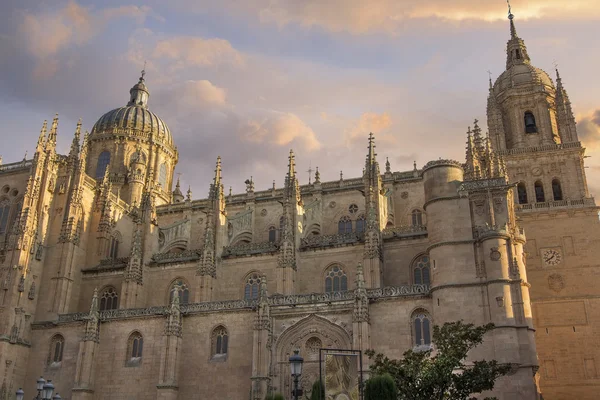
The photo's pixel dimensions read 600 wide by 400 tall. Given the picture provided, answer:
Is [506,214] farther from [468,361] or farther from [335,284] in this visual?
[335,284]

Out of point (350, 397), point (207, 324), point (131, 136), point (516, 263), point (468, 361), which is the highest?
point (131, 136)

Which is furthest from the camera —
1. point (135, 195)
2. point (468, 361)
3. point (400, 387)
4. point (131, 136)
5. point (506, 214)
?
point (131, 136)

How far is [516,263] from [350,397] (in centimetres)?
1556

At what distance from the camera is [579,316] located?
4181 centimetres

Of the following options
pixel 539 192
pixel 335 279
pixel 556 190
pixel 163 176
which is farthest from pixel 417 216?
pixel 163 176

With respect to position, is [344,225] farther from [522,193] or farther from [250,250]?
[522,193]

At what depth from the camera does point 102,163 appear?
60.4 meters

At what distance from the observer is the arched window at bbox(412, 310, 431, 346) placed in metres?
32.6

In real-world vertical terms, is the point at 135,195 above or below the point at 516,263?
above

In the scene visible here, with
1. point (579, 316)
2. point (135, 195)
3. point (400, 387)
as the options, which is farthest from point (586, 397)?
point (135, 195)

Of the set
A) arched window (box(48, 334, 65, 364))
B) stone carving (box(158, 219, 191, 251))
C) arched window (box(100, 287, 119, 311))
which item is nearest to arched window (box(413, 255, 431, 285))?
stone carving (box(158, 219, 191, 251))

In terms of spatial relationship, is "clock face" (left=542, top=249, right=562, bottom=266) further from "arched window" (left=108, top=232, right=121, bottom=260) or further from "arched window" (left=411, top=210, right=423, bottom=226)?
"arched window" (left=108, top=232, right=121, bottom=260)

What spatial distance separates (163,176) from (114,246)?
1524 cm

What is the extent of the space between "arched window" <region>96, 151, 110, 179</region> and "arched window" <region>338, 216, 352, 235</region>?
26.5m
